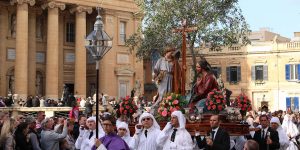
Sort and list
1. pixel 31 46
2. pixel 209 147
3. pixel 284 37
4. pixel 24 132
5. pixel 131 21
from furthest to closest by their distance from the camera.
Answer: pixel 284 37
pixel 131 21
pixel 31 46
pixel 24 132
pixel 209 147

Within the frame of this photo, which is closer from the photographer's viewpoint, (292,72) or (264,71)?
(292,72)

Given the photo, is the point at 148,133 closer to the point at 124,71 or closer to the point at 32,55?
the point at 32,55

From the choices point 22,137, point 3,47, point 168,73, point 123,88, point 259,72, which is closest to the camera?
point 22,137

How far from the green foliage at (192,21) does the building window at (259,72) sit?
18992 mm

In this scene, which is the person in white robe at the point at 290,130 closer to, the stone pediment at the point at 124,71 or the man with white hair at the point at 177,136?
the man with white hair at the point at 177,136

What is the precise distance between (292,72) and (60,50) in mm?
22105

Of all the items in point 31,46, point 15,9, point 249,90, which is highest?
point 15,9

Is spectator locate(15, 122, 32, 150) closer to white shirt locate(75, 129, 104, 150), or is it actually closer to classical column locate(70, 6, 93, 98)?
white shirt locate(75, 129, 104, 150)

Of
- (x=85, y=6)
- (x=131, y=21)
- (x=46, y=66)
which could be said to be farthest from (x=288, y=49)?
(x=46, y=66)

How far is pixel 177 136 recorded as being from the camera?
929 cm

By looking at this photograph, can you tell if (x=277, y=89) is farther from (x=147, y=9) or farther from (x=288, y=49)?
(x=147, y=9)

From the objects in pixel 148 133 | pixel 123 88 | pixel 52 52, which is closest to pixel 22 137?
pixel 148 133

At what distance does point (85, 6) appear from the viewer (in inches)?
1750

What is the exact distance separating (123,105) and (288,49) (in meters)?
38.5
